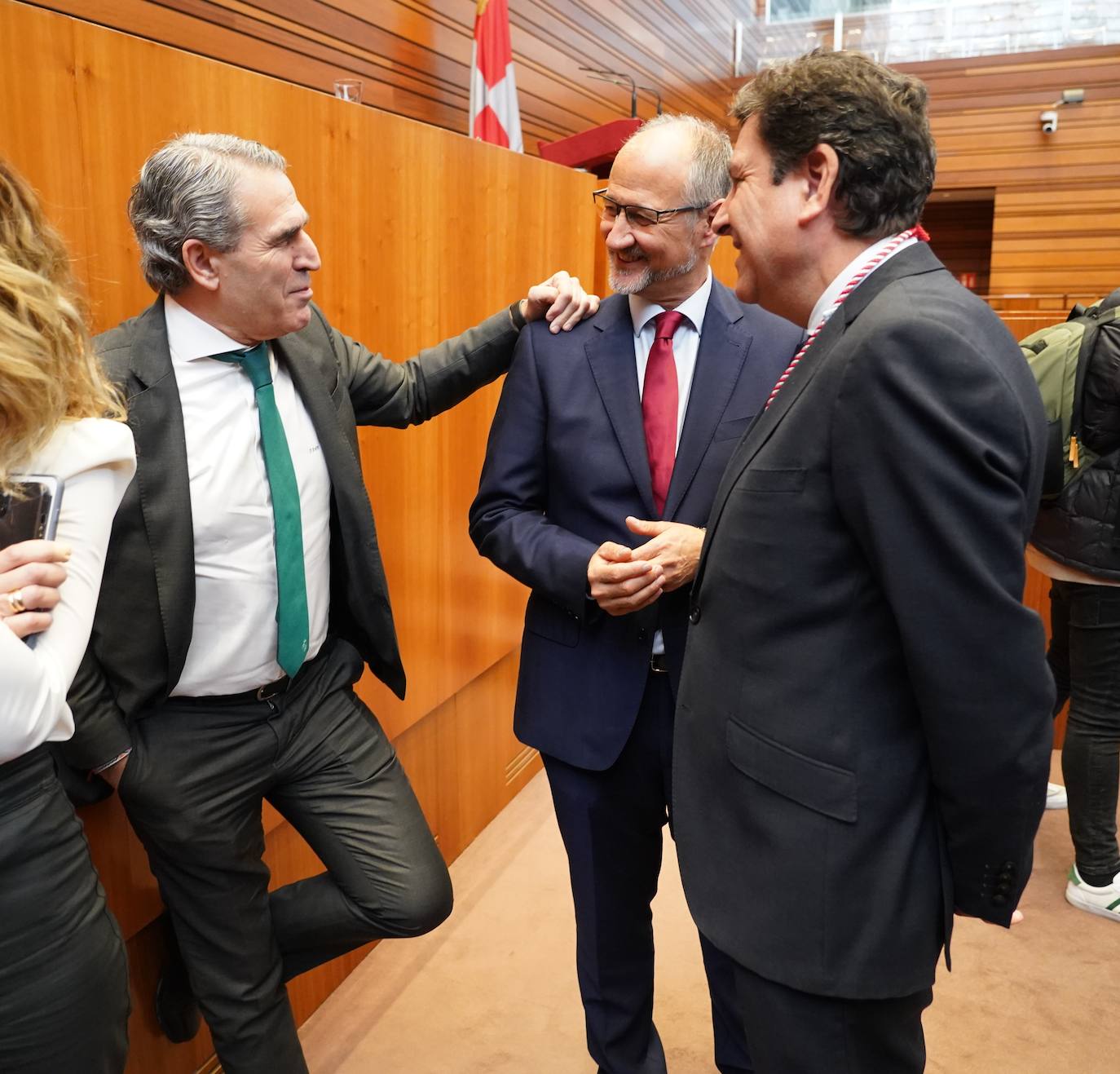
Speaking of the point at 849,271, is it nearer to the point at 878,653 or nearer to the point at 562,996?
the point at 878,653

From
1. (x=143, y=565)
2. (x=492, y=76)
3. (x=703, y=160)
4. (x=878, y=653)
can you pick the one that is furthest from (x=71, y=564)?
(x=492, y=76)

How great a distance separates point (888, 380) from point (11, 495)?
3.16ft

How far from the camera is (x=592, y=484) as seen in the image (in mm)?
1861

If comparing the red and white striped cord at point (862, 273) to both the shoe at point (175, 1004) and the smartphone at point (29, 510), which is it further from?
the shoe at point (175, 1004)

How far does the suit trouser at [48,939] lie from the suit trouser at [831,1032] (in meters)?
0.80

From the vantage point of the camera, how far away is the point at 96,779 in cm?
168

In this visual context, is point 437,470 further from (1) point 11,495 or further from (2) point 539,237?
(1) point 11,495

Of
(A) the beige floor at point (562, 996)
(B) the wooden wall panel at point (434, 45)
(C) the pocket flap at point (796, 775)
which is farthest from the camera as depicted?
(B) the wooden wall panel at point (434, 45)

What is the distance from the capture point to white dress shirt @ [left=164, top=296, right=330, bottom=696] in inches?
66.7

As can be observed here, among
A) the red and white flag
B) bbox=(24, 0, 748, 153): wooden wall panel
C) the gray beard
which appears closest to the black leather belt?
the gray beard

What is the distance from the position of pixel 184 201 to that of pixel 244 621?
676 mm

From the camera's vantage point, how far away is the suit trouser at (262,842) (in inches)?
68.1

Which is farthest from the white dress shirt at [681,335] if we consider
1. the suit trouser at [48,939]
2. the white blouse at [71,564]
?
the suit trouser at [48,939]

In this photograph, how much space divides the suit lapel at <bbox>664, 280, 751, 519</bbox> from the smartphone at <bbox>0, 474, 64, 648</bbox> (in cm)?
99
